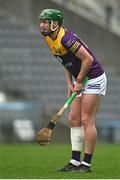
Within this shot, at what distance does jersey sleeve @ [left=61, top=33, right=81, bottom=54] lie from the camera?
872 centimetres

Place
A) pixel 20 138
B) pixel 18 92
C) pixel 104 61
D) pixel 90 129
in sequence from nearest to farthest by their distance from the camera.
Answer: pixel 90 129, pixel 20 138, pixel 18 92, pixel 104 61

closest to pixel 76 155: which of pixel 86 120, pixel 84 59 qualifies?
pixel 86 120

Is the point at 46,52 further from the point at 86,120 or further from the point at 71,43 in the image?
the point at 71,43

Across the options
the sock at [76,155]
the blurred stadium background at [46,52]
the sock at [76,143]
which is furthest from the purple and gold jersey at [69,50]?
the blurred stadium background at [46,52]

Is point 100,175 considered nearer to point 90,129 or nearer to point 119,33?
point 90,129

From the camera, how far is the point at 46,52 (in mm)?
26203

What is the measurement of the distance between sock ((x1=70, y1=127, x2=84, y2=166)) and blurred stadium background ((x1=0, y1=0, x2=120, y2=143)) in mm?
14154

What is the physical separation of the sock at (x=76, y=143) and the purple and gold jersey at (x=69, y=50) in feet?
2.12

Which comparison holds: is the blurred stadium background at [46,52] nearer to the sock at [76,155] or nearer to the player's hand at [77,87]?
the sock at [76,155]

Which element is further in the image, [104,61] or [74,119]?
[104,61]

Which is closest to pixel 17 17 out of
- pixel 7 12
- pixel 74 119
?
pixel 7 12

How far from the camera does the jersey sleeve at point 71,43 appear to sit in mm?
8719

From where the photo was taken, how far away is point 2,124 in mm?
22594

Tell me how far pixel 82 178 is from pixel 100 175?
21.0 inches
